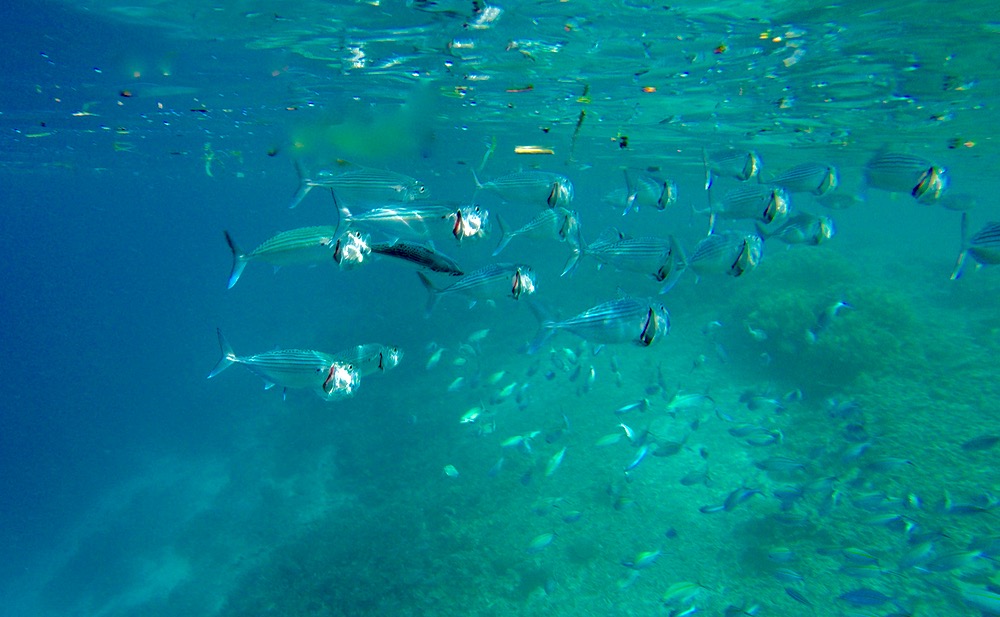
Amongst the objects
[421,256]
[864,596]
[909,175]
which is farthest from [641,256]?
[864,596]

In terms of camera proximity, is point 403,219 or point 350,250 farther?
point 403,219

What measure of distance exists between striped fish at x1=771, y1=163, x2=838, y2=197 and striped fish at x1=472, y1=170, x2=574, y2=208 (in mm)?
3439

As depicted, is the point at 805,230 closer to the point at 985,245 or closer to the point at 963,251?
the point at 963,251

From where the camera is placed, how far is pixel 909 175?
20.6 ft

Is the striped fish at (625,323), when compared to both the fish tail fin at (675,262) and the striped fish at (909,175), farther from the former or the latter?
the striped fish at (909,175)

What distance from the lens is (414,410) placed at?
19719 mm

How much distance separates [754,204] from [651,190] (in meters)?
1.38

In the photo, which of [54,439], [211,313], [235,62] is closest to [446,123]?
[235,62]

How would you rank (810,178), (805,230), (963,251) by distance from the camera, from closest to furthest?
(963,251), (810,178), (805,230)

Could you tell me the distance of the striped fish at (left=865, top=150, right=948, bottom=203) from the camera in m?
5.96

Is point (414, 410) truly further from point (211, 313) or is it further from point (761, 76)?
point (211, 313)

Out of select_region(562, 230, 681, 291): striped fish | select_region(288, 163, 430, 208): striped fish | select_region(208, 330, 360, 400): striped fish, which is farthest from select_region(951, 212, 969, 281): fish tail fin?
select_region(208, 330, 360, 400): striped fish

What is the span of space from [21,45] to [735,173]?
62.4 ft

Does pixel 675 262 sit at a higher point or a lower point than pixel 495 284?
higher
